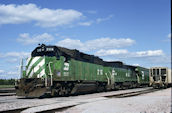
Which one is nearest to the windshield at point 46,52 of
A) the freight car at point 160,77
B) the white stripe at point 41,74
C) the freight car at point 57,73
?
the freight car at point 57,73

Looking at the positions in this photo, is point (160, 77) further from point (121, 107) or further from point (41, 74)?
point (121, 107)

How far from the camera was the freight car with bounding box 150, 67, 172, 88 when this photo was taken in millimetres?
28761

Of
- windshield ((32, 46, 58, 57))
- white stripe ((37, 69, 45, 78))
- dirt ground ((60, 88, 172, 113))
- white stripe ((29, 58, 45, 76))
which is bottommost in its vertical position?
dirt ground ((60, 88, 172, 113))

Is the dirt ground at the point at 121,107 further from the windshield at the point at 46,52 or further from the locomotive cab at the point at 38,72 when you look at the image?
the windshield at the point at 46,52

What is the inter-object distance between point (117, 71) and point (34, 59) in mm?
12737

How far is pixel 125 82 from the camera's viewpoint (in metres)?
28.0

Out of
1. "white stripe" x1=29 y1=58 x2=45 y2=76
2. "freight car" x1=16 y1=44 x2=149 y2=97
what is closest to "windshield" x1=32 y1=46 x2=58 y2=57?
"freight car" x1=16 y1=44 x2=149 y2=97

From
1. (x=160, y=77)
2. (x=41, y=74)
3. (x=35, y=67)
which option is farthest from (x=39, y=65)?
(x=160, y=77)

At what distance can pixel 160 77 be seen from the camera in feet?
95.6

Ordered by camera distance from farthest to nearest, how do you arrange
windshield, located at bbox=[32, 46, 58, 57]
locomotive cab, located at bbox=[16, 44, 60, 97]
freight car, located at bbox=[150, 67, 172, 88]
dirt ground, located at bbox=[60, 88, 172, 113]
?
freight car, located at bbox=[150, 67, 172, 88]
windshield, located at bbox=[32, 46, 58, 57]
locomotive cab, located at bbox=[16, 44, 60, 97]
dirt ground, located at bbox=[60, 88, 172, 113]

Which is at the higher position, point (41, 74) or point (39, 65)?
point (39, 65)

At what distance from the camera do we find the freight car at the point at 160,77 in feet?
94.4

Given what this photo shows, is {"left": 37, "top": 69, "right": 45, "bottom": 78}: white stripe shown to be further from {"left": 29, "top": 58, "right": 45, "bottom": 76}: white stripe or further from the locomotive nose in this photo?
{"left": 29, "top": 58, "right": 45, "bottom": 76}: white stripe

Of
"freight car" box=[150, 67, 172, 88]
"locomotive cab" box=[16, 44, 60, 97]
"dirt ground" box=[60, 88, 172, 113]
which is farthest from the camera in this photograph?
"freight car" box=[150, 67, 172, 88]
